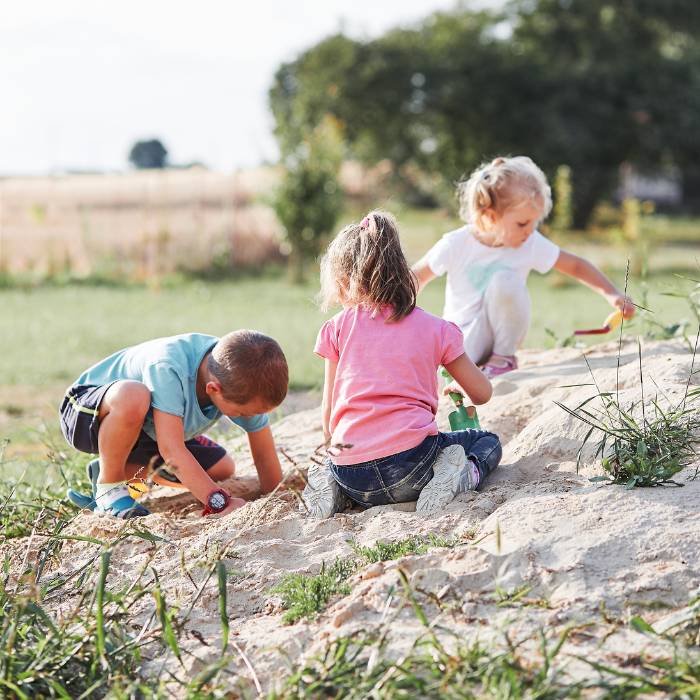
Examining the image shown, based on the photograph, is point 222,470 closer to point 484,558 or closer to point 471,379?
point 471,379

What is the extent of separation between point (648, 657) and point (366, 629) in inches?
25.6

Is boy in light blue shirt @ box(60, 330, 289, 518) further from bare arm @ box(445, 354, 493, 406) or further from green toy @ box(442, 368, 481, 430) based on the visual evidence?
green toy @ box(442, 368, 481, 430)

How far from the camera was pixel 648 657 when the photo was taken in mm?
2223

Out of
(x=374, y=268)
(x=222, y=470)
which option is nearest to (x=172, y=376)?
(x=222, y=470)

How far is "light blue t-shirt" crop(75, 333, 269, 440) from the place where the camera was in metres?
3.54

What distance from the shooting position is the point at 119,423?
11.7 ft

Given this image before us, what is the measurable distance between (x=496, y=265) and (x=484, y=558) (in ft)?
7.98

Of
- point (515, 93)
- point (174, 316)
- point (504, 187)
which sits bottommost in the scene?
point (174, 316)

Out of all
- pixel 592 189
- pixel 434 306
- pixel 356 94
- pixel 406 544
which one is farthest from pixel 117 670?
pixel 592 189

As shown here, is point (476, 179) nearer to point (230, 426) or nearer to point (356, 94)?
point (230, 426)

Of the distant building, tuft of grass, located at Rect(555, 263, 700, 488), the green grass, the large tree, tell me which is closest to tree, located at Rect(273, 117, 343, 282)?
the green grass

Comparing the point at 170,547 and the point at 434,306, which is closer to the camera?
the point at 170,547

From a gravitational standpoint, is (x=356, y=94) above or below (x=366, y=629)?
above

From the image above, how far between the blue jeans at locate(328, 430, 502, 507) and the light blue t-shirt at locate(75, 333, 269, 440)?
0.59 meters
